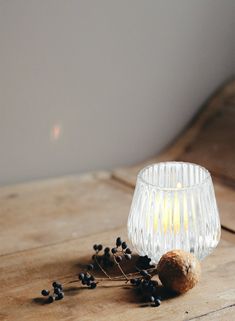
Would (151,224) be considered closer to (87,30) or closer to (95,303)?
(95,303)

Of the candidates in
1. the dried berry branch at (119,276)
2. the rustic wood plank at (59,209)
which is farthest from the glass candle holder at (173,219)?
the rustic wood plank at (59,209)

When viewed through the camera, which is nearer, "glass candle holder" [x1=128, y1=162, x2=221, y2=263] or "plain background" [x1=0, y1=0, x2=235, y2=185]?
"glass candle holder" [x1=128, y1=162, x2=221, y2=263]

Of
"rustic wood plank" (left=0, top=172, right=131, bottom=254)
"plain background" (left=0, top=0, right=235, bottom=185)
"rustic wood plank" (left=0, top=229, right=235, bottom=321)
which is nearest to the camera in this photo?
"rustic wood plank" (left=0, top=229, right=235, bottom=321)

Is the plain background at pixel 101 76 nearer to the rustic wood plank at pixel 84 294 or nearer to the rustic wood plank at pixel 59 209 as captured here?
the rustic wood plank at pixel 59 209

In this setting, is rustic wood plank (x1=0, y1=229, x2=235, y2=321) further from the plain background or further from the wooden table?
the plain background

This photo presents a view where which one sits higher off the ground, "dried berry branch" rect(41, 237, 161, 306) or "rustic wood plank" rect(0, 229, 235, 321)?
"dried berry branch" rect(41, 237, 161, 306)

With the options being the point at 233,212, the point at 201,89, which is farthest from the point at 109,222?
the point at 201,89

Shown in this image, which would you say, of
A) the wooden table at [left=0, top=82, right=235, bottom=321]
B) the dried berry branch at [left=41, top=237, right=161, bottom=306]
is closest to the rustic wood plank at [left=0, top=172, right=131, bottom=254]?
the wooden table at [left=0, top=82, right=235, bottom=321]
